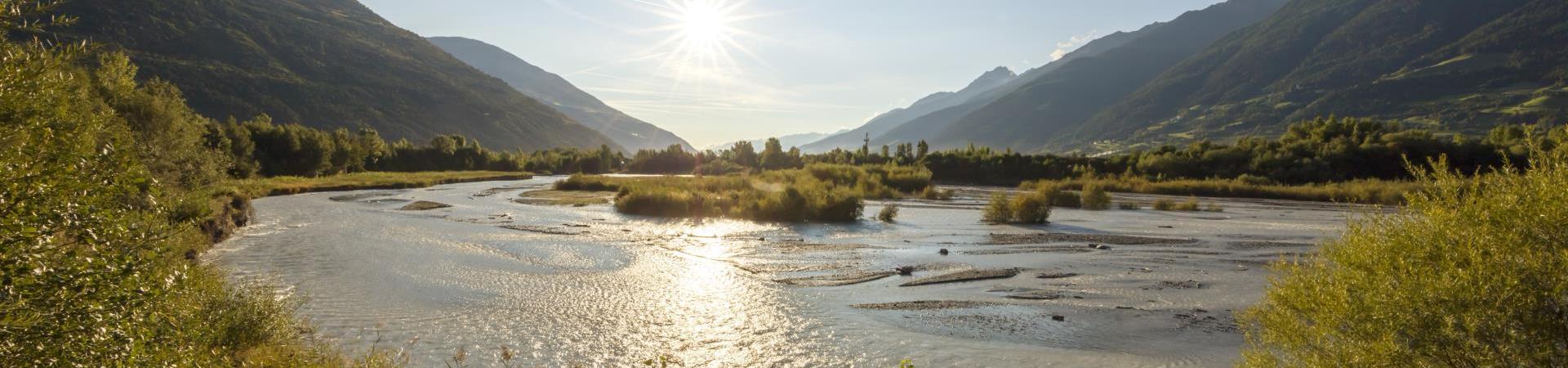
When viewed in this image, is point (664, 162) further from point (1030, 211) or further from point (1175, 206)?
point (1030, 211)

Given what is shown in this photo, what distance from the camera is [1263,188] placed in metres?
49.3

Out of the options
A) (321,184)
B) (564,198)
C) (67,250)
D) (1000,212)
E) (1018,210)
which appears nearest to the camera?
(67,250)

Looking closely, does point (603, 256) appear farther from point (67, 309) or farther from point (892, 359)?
point (67, 309)

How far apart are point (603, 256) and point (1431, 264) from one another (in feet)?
60.4

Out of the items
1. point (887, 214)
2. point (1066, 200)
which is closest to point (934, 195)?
point (1066, 200)

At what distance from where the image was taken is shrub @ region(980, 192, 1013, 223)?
104 feet

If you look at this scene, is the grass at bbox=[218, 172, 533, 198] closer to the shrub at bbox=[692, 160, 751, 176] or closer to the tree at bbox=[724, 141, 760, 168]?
the shrub at bbox=[692, 160, 751, 176]

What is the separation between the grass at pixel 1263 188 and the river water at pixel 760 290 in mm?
16282

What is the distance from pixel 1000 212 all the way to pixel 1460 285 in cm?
2731

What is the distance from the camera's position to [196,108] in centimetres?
13975

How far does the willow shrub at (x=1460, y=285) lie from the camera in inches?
200

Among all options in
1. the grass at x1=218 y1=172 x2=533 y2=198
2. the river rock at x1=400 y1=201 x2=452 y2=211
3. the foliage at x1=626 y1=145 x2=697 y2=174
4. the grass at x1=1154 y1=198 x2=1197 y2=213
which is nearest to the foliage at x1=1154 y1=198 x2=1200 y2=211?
the grass at x1=1154 y1=198 x2=1197 y2=213

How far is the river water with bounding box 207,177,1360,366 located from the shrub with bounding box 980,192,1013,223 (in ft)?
11.5

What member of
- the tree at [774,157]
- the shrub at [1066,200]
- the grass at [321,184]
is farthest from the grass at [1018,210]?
the tree at [774,157]
